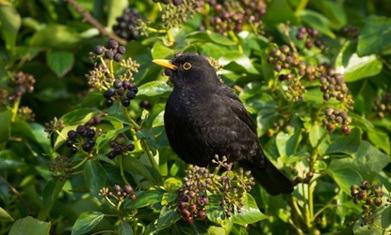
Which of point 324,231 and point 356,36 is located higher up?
point 356,36

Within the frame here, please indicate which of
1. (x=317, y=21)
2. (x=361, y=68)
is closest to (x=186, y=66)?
(x=361, y=68)

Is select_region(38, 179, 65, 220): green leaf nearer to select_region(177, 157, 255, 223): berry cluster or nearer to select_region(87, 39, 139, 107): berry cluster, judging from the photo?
select_region(87, 39, 139, 107): berry cluster

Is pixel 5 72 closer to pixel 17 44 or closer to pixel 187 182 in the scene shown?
pixel 17 44

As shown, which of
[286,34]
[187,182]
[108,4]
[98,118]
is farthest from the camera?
[108,4]

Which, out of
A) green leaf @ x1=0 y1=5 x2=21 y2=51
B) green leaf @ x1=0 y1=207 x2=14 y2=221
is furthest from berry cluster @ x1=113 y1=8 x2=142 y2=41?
green leaf @ x1=0 y1=207 x2=14 y2=221

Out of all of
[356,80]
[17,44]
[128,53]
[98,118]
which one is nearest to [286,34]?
[356,80]
